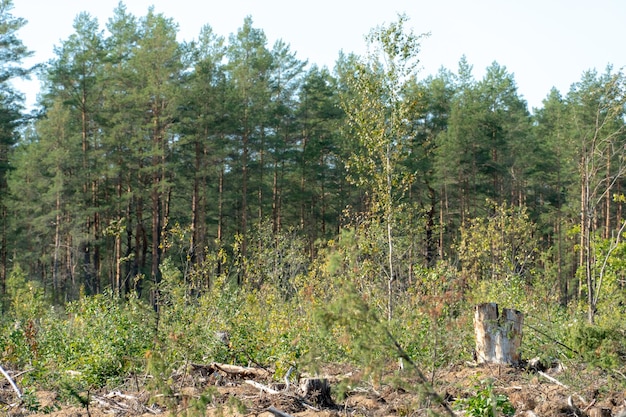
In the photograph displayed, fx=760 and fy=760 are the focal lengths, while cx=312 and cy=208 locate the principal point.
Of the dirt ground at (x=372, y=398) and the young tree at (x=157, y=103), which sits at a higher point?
the young tree at (x=157, y=103)

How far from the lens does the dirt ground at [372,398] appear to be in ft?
21.6

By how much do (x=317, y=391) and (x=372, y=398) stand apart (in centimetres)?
61

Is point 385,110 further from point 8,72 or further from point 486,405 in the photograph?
point 8,72

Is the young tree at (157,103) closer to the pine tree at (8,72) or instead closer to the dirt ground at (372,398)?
the pine tree at (8,72)

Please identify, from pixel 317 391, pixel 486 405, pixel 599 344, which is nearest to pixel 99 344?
pixel 317 391

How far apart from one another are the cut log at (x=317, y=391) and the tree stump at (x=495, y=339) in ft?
8.20

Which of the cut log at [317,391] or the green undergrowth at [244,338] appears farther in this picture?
the green undergrowth at [244,338]

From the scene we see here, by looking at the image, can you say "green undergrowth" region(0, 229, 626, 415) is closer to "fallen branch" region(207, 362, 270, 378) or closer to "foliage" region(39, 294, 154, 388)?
"foliage" region(39, 294, 154, 388)

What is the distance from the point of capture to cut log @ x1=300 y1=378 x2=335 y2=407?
6906 millimetres

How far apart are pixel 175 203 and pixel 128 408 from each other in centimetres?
2875

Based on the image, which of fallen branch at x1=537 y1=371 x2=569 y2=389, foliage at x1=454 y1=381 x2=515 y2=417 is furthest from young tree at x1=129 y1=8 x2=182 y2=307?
foliage at x1=454 y1=381 x2=515 y2=417

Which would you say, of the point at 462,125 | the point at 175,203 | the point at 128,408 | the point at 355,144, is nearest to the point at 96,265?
the point at 175,203

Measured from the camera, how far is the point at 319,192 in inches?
1521

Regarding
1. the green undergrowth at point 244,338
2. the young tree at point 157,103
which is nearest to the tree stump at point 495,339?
the green undergrowth at point 244,338
